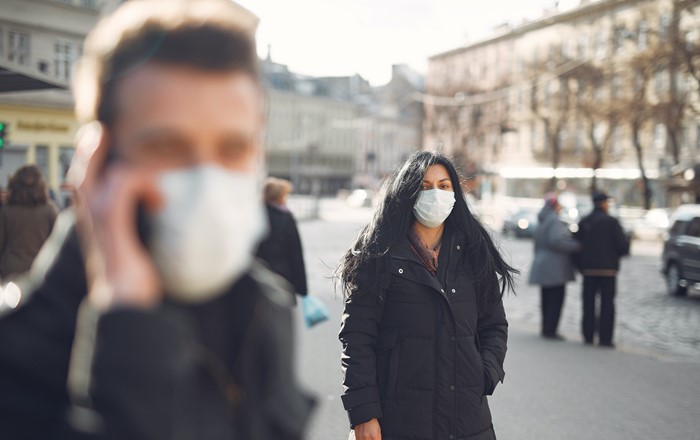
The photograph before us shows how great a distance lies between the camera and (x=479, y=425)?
3.47m

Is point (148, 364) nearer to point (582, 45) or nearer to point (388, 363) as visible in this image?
point (388, 363)

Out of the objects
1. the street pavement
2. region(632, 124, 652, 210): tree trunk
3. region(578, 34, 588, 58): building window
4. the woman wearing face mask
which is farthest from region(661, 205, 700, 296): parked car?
region(578, 34, 588, 58): building window

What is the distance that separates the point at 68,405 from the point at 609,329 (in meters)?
10.9

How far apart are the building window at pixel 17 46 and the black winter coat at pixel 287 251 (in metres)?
15.5

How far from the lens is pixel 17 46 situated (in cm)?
2211

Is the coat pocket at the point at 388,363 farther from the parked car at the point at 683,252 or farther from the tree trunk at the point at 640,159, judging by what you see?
the tree trunk at the point at 640,159

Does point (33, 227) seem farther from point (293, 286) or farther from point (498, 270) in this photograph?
point (498, 270)

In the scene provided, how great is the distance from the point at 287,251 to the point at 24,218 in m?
2.59

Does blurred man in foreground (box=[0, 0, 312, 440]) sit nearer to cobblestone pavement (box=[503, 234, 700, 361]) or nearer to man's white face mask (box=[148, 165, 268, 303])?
man's white face mask (box=[148, 165, 268, 303])

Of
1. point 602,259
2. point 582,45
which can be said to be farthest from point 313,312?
point 582,45

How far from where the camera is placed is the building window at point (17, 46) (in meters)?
21.6

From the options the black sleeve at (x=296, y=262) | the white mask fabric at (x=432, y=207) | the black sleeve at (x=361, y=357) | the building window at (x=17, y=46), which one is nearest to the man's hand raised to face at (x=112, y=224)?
the black sleeve at (x=361, y=357)

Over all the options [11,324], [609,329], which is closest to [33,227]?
[11,324]

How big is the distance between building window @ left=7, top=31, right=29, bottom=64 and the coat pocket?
20.3 meters
